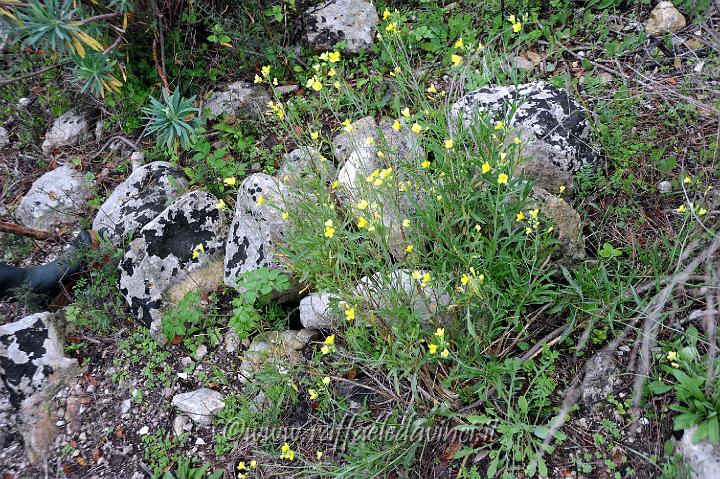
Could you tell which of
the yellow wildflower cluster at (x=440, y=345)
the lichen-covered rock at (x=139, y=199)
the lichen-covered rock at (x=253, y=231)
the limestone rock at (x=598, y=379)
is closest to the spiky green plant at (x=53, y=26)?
the lichen-covered rock at (x=139, y=199)

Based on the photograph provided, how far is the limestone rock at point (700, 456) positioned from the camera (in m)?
2.03

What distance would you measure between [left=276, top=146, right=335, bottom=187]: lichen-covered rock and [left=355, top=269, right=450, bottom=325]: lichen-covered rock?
55cm

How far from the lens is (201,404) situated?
2.88m

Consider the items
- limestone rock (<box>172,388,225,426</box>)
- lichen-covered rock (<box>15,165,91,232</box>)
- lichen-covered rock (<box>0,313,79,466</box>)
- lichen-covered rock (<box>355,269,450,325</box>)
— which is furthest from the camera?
lichen-covered rock (<box>15,165,91,232</box>)

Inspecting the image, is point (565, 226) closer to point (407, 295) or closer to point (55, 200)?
point (407, 295)

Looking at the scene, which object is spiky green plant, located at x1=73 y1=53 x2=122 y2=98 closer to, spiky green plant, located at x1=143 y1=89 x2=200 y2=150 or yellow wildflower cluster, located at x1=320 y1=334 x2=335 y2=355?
spiky green plant, located at x1=143 y1=89 x2=200 y2=150

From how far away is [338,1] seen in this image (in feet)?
13.8

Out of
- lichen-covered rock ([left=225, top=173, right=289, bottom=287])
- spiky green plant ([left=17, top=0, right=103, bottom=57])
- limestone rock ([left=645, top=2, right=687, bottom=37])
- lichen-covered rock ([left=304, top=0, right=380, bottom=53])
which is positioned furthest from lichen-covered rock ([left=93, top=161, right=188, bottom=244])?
limestone rock ([left=645, top=2, right=687, bottom=37])

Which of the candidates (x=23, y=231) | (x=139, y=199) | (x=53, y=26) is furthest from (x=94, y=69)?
(x=23, y=231)

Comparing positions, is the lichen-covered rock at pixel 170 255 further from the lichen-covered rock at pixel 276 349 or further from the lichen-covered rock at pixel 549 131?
the lichen-covered rock at pixel 549 131

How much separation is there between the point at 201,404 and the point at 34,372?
967 mm

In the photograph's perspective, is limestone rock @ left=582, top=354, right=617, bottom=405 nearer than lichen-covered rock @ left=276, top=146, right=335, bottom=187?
Yes

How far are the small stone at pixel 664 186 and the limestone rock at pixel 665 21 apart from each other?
1176 mm

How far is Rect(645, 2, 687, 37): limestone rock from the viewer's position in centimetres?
361
